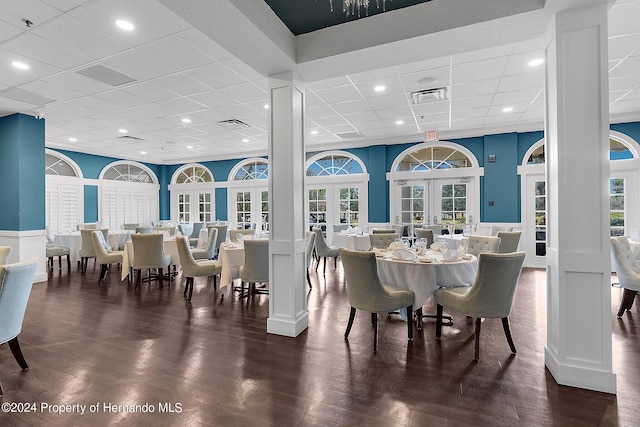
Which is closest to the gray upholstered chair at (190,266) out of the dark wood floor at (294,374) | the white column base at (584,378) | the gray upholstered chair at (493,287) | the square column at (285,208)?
the dark wood floor at (294,374)

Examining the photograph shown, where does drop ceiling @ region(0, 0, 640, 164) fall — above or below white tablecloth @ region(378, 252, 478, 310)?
above

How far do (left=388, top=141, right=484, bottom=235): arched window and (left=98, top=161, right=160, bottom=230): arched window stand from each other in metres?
8.75

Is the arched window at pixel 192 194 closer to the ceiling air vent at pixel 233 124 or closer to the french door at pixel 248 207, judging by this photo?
the french door at pixel 248 207

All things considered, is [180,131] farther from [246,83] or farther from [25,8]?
[25,8]

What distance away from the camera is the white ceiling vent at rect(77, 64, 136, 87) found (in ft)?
14.7

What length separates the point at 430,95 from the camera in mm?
5535

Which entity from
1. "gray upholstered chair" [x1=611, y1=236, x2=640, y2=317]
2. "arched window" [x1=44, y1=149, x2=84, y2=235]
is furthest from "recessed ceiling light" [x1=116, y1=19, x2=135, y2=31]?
"arched window" [x1=44, y1=149, x2=84, y2=235]

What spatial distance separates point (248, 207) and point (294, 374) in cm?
914

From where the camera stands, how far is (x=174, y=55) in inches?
161

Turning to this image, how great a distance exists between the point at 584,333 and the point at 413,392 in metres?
1.41

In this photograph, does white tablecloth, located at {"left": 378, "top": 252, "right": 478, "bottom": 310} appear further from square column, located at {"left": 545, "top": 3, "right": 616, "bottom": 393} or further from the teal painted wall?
the teal painted wall

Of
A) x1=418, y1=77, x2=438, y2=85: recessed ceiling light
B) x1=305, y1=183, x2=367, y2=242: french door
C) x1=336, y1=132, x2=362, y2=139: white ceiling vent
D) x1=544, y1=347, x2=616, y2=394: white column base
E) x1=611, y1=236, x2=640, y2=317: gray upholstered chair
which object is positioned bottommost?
x1=544, y1=347, x2=616, y2=394: white column base

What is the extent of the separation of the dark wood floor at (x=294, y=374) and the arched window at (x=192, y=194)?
7.97 metres

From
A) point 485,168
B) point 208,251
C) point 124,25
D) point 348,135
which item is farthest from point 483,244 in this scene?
point 124,25
